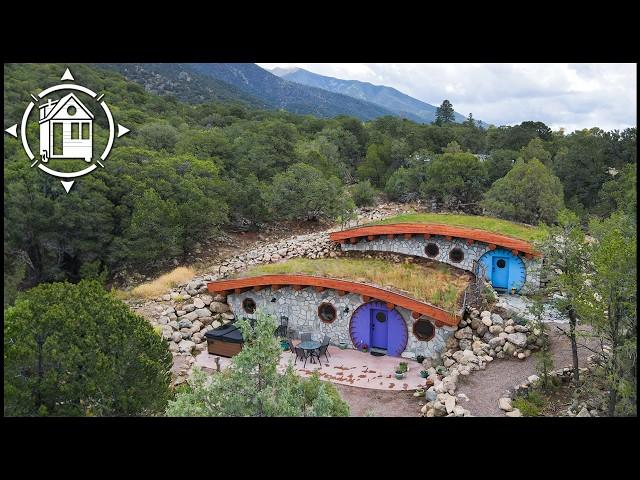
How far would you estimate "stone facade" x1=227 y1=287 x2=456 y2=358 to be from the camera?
45.4ft

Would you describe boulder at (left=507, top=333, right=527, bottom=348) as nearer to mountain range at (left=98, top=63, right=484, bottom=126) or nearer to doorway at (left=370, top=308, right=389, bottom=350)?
doorway at (left=370, top=308, right=389, bottom=350)

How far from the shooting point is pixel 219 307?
15.8m

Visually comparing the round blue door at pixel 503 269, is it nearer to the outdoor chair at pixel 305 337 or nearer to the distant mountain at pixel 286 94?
the outdoor chair at pixel 305 337

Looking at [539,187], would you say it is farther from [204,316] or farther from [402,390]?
[204,316]

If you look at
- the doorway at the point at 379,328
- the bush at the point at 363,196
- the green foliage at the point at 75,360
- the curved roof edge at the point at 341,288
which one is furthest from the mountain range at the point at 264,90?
the green foliage at the point at 75,360

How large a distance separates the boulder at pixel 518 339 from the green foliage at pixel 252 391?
25.7ft

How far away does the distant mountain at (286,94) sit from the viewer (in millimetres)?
106312

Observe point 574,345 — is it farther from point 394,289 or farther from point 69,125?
point 69,125

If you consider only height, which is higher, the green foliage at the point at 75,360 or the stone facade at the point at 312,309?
the green foliage at the point at 75,360

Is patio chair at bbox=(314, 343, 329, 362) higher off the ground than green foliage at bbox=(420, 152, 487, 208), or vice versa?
green foliage at bbox=(420, 152, 487, 208)

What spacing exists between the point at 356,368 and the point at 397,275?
139 inches

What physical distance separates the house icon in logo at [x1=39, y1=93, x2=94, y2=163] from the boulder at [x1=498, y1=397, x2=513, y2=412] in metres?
9.91

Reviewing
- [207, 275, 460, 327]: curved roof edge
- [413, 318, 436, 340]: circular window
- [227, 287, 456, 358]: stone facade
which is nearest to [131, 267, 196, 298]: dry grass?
[207, 275, 460, 327]: curved roof edge

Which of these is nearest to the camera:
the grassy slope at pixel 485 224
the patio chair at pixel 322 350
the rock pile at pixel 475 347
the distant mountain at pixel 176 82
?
the rock pile at pixel 475 347
